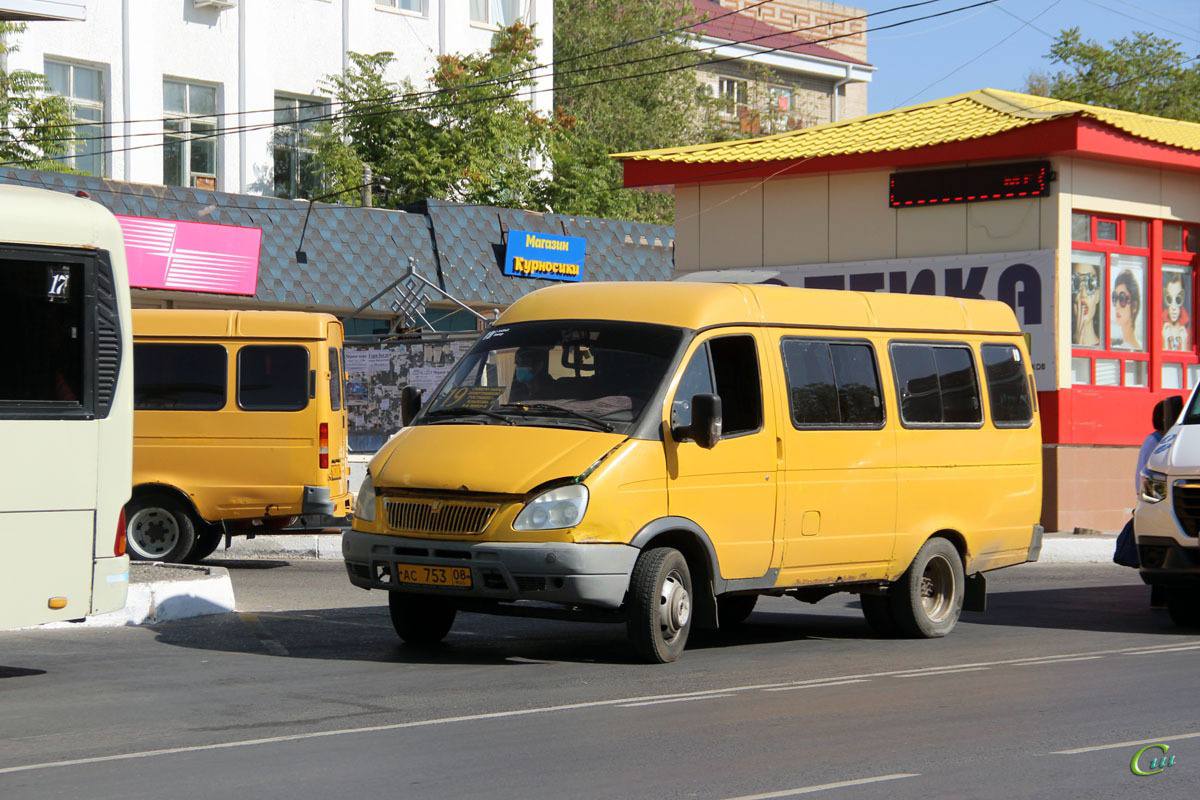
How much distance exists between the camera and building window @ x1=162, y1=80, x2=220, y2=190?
3950 centimetres

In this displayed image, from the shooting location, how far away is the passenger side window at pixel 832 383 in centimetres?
1195

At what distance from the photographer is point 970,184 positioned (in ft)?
82.5

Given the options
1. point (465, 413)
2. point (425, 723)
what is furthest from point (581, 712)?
point (465, 413)

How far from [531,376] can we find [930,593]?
374cm

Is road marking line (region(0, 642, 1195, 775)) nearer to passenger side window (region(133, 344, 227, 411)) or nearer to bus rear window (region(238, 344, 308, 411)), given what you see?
bus rear window (region(238, 344, 308, 411))

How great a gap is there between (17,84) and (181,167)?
19.2ft

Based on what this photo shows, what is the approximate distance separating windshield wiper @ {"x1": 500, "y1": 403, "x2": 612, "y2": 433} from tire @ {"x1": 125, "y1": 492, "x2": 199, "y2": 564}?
7732 millimetres

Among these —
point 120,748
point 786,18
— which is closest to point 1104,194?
point 120,748

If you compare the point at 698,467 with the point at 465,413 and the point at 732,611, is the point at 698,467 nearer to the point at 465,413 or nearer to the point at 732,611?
the point at 465,413

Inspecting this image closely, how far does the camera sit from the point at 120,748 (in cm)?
795

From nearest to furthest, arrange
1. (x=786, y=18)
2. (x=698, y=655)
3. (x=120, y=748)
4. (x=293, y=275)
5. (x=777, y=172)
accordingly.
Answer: (x=120, y=748) < (x=698, y=655) < (x=777, y=172) < (x=293, y=275) < (x=786, y=18)

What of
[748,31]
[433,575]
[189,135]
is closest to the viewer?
[433,575]

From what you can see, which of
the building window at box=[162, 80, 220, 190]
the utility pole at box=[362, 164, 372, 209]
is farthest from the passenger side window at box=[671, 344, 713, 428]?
the building window at box=[162, 80, 220, 190]

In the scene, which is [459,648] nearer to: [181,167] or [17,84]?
[17,84]
